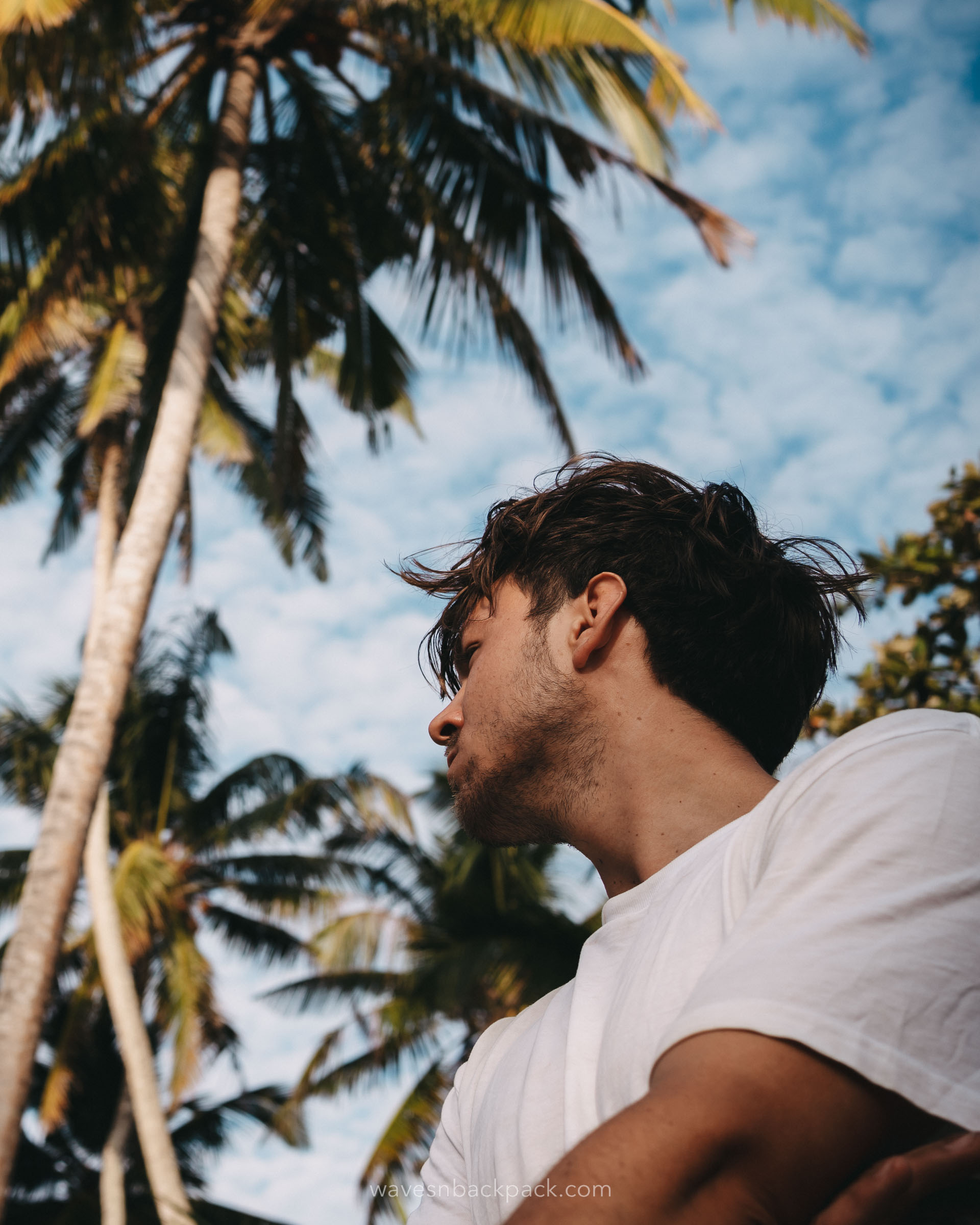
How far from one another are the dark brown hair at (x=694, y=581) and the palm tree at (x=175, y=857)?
11542 mm

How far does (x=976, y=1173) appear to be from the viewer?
0.85 m

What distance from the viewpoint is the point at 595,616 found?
66.4 inches

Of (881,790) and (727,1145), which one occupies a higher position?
(881,790)

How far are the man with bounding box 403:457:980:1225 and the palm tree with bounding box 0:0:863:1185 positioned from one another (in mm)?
4478

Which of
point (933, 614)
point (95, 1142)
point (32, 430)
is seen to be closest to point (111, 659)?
point (933, 614)

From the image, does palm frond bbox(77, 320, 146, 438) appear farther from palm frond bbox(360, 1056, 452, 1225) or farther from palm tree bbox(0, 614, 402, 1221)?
palm frond bbox(360, 1056, 452, 1225)

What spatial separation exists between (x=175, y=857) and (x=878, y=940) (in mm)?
17130

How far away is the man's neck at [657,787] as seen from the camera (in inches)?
56.9

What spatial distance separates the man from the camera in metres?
0.82

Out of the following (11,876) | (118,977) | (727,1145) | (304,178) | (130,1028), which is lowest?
(727,1145)

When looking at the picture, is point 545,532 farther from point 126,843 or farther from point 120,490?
point 126,843

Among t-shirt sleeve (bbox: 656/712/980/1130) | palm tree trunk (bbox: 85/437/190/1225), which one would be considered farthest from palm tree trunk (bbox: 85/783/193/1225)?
t-shirt sleeve (bbox: 656/712/980/1130)

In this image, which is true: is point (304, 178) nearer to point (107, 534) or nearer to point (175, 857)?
point (107, 534)

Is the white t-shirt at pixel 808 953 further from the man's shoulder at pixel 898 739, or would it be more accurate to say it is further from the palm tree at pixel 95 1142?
the palm tree at pixel 95 1142
